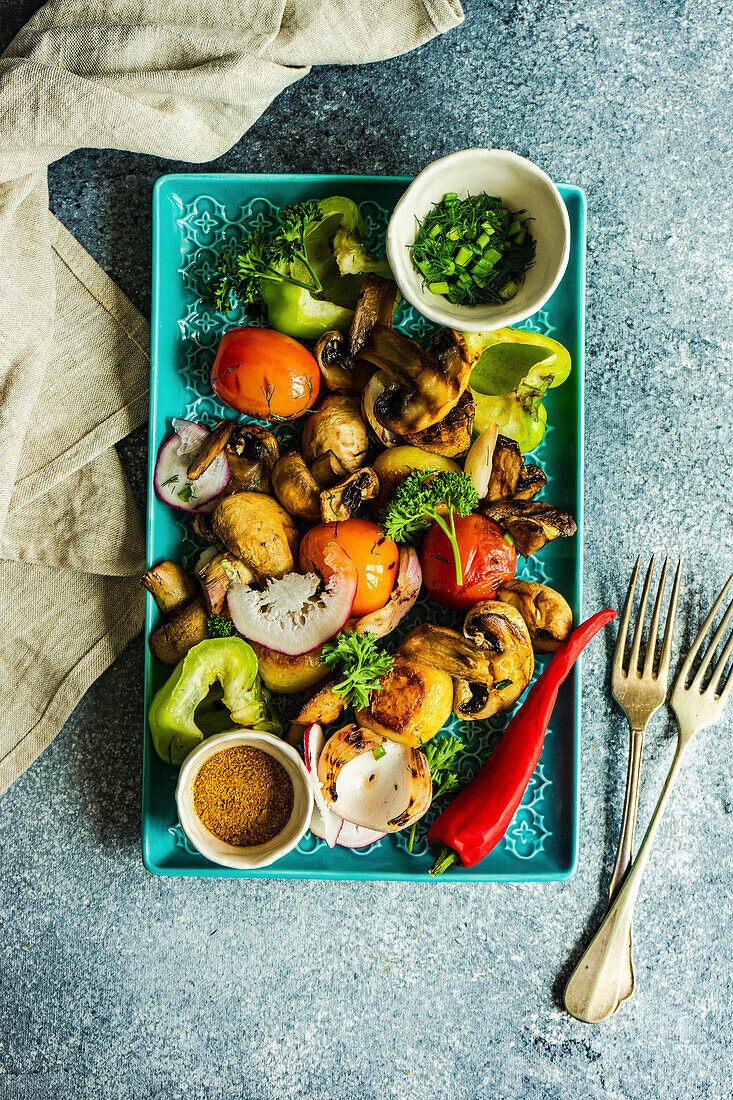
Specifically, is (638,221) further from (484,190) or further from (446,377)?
(446,377)

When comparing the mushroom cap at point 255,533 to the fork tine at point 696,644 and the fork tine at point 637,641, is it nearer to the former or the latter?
the fork tine at point 637,641

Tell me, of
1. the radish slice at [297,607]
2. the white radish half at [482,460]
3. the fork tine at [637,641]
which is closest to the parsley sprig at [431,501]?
the white radish half at [482,460]

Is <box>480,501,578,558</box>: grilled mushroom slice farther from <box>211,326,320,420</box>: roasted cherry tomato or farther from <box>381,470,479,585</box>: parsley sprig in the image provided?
<box>211,326,320,420</box>: roasted cherry tomato

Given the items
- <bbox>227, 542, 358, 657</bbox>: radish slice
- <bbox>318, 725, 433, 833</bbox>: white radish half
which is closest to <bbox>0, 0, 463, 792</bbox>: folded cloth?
<bbox>227, 542, 358, 657</bbox>: radish slice

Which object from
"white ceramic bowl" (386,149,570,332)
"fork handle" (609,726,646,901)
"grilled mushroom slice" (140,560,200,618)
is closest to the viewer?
"white ceramic bowl" (386,149,570,332)

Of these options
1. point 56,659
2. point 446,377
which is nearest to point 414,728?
point 446,377
